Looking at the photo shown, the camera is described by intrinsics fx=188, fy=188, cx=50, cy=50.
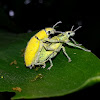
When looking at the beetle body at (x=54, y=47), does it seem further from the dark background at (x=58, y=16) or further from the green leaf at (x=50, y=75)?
the dark background at (x=58, y=16)

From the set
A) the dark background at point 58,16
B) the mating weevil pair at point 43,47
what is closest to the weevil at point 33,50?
the mating weevil pair at point 43,47

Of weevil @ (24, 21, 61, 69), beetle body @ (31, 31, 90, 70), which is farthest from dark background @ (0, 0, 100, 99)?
weevil @ (24, 21, 61, 69)

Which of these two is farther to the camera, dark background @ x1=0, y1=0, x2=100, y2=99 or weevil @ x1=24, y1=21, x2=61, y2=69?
dark background @ x1=0, y1=0, x2=100, y2=99

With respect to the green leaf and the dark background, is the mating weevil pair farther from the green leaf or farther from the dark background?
the dark background

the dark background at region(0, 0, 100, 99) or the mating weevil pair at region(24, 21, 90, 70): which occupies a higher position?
the mating weevil pair at region(24, 21, 90, 70)

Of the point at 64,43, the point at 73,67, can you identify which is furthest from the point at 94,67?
the point at 64,43

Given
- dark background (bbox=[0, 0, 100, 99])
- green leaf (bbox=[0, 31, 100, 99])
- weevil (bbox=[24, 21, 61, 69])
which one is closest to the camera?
green leaf (bbox=[0, 31, 100, 99])

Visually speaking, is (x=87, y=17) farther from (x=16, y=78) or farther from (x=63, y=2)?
(x=16, y=78)

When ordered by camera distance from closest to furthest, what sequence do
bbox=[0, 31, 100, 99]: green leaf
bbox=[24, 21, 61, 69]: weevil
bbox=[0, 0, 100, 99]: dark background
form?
1. bbox=[0, 31, 100, 99]: green leaf
2. bbox=[24, 21, 61, 69]: weevil
3. bbox=[0, 0, 100, 99]: dark background
